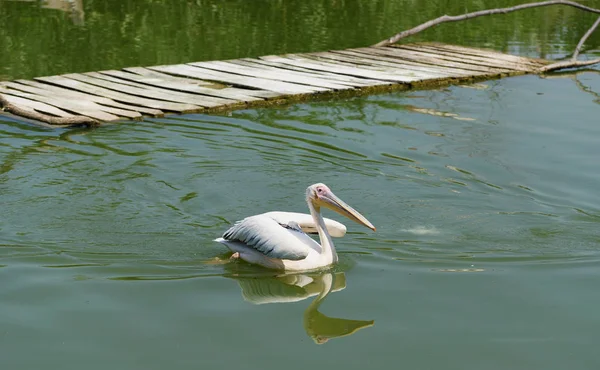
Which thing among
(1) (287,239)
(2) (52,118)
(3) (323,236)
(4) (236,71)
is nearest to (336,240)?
(3) (323,236)

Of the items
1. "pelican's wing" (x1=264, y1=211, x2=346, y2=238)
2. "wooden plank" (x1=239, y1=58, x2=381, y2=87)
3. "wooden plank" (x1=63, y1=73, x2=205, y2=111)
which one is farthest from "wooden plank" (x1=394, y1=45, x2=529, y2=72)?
"pelican's wing" (x1=264, y1=211, x2=346, y2=238)

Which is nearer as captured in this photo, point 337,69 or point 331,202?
point 331,202

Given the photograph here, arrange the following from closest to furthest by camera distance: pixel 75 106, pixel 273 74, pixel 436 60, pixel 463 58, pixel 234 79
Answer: pixel 75 106 → pixel 234 79 → pixel 273 74 → pixel 436 60 → pixel 463 58

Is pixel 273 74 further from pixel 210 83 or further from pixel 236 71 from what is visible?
pixel 210 83

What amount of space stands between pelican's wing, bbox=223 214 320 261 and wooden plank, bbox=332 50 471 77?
20.8 ft

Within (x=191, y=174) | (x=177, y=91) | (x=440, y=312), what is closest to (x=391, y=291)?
(x=440, y=312)

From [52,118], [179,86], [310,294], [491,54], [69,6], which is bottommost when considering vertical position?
[310,294]

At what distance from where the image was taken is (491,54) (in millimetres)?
13422

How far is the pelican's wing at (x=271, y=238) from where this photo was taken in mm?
5703

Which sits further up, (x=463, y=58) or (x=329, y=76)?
(x=463, y=58)

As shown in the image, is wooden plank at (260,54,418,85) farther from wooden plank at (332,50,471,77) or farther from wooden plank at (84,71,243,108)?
wooden plank at (84,71,243,108)

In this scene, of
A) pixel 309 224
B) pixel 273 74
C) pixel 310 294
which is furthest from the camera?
pixel 273 74

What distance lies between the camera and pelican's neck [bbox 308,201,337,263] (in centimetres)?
588

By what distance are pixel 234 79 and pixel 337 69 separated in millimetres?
1511
